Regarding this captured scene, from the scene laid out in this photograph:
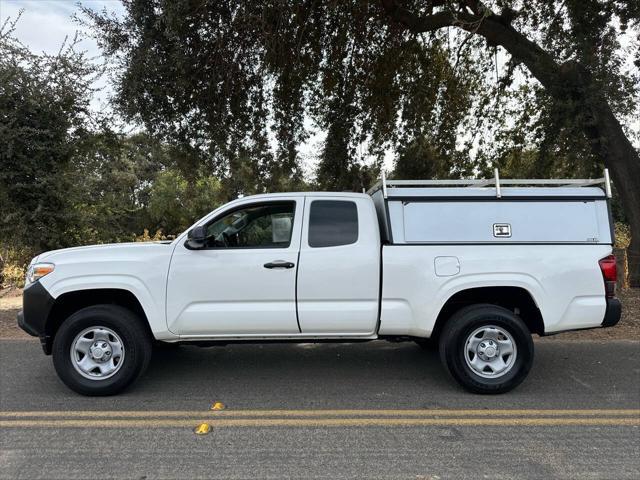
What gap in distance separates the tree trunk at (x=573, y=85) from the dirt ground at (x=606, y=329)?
1.56 meters

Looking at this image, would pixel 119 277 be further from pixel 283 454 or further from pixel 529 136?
pixel 529 136

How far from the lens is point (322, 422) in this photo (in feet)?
13.8

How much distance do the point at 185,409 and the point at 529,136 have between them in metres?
9.35

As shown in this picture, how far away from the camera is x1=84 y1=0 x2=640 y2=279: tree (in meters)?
8.32

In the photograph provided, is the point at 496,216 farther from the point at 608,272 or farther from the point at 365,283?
the point at 365,283

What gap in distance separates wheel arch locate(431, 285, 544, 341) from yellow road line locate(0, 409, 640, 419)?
854 millimetres

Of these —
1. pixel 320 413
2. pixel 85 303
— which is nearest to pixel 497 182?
pixel 320 413

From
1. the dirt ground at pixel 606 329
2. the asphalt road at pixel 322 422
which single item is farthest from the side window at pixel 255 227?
the dirt ground at pixel 606 329

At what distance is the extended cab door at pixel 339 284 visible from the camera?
4.79 metres

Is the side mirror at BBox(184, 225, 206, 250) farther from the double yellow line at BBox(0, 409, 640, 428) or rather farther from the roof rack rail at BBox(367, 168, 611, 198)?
the roof rack rail at BBox(367, 168, 611, 198)

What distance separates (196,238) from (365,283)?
160 centimetres

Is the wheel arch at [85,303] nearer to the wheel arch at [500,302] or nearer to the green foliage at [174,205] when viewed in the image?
the wheel arch at [500,302]

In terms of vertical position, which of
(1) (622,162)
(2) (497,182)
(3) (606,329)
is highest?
(1) (622,162)

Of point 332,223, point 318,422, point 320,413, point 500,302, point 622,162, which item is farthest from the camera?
point 622,162
